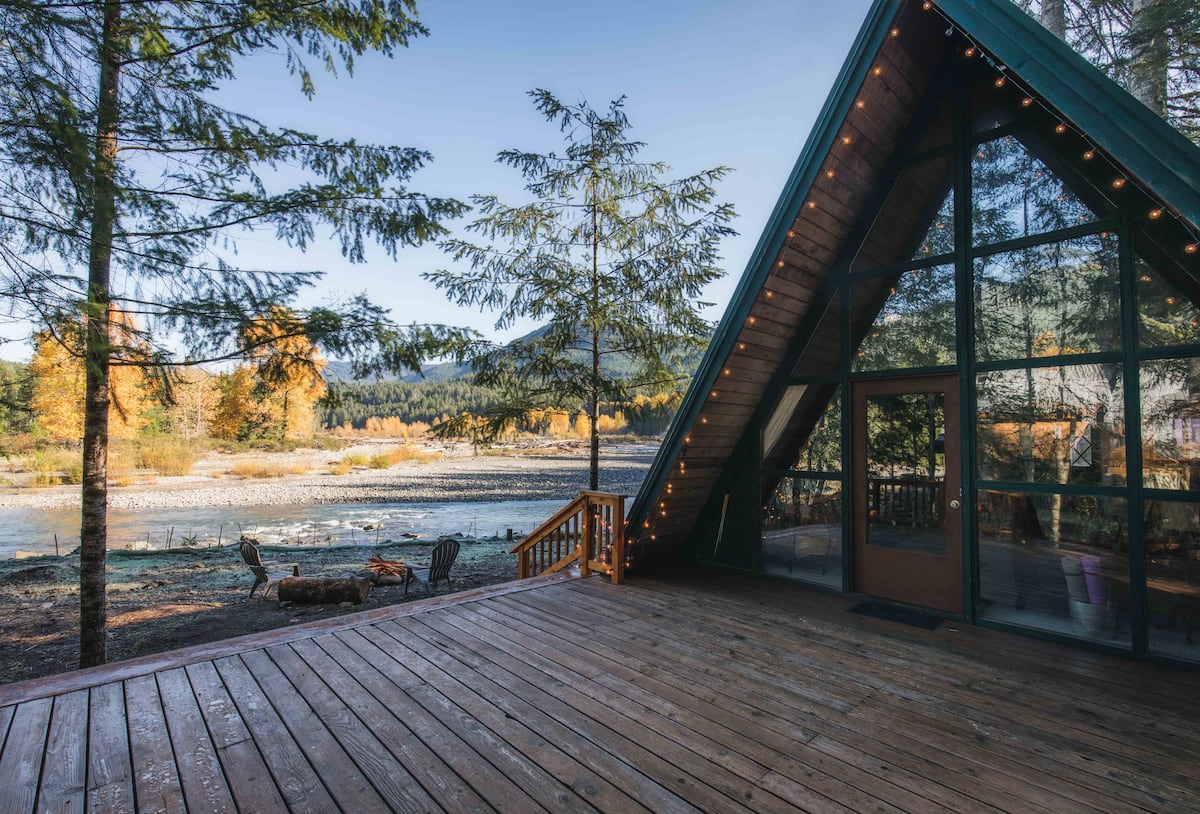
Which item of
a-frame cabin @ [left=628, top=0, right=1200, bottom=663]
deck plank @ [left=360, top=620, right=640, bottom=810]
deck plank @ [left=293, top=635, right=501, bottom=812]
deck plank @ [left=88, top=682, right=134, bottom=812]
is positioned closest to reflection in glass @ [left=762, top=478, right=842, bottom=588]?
a-frame cabin @ [left=628, top=0, right=1200, bottom=663]

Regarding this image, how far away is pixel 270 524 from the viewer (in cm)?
1736

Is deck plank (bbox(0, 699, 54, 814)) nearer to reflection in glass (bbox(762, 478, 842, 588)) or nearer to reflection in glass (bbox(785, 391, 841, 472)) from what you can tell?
reflection in glass (bbox(762, 478, 842, 588))

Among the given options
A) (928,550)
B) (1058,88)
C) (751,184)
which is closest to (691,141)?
(751,184)

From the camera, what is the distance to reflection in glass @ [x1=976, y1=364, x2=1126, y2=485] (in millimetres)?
3545

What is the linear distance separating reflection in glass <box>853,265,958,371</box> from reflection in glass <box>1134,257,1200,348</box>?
1038mm

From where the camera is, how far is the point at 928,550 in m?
4.32

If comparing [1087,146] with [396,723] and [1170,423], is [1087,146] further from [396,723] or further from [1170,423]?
[396,723]

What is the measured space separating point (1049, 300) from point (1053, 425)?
88 centimetres

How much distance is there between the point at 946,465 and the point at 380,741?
4.27 meters

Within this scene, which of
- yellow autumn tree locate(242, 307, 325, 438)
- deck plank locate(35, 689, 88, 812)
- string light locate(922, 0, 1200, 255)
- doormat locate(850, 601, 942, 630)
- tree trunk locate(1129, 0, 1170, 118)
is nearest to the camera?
deck plank locate(35, 689, 88, 812)

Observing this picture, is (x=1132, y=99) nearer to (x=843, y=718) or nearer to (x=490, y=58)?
(x=843, y=718)

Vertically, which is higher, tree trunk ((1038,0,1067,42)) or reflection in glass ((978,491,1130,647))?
tree trunk ((1038,0,1067,42))

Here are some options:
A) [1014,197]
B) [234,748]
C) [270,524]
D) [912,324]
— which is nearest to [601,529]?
[912,324]

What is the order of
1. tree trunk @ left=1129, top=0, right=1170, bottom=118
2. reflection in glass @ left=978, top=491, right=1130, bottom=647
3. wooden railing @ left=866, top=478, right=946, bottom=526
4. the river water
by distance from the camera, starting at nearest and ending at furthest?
1. reflection in glass @ left=978, top=491, right=1130, bottom=647
2. wooden railing @ left=866, top=478, right=946, bottom=526
3. tree trunk @ left=1129, top=0, right=1170, bottom=118
4. the river water
